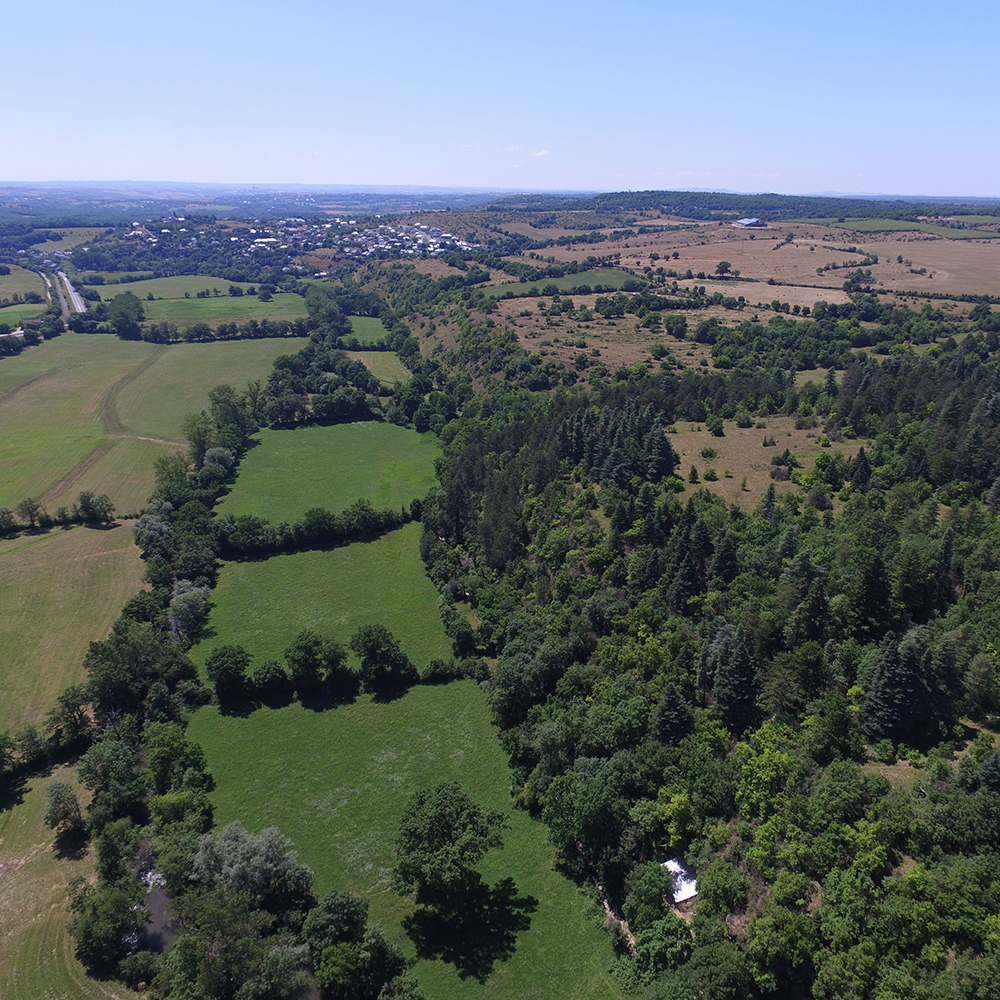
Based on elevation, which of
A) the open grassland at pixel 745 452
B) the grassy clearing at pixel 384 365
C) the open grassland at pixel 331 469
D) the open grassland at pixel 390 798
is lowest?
the open grassland at pixel 390 798

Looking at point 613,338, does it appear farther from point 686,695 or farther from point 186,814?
point 186,814

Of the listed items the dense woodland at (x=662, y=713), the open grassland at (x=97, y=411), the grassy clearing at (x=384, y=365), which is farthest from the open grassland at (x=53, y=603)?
the grassy clearing at (x=384, y=365)

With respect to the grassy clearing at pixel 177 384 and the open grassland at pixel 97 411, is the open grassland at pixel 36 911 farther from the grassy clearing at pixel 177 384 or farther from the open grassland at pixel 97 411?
the grassy clearing at pixel 177 384

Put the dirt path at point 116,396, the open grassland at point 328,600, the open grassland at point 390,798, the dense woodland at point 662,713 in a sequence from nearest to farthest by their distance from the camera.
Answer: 1. the dense woodland at point 662,713
2. the open grassland at point 390,798
3. the open grassland at point 328,600
4. the dirt path at point 116,396

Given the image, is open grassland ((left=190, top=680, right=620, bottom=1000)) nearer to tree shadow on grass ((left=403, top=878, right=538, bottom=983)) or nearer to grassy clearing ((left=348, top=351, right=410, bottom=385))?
tree shadow on grass ((left=403, top=878, right=538, bottom=983))

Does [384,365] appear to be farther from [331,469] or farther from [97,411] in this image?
[97,411]

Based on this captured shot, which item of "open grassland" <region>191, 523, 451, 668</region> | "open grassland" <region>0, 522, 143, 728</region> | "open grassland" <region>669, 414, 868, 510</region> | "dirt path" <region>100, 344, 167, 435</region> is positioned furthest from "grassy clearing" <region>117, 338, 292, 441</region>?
"open grassland" <region>669, 414, 868, 510</region>

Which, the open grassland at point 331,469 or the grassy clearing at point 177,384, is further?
the grassy clearing at point 177,384
